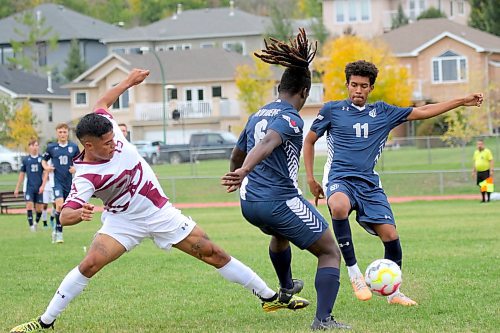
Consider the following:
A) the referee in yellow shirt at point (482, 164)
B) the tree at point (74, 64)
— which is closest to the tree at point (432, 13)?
the tree at point (74, 64)

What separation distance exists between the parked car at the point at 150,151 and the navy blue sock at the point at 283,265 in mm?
41686

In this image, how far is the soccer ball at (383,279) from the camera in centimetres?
859

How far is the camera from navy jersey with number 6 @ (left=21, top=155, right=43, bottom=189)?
75.8ft

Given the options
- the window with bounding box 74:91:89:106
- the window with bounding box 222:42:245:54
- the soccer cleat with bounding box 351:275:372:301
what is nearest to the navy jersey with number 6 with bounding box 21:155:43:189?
the soccer cleat with bounding box 351:275:372:301

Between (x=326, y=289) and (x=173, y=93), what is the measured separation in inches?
2447

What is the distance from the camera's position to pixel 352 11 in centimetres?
8244

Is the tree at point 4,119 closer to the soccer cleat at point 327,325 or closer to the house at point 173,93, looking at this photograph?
the house at point 173,93

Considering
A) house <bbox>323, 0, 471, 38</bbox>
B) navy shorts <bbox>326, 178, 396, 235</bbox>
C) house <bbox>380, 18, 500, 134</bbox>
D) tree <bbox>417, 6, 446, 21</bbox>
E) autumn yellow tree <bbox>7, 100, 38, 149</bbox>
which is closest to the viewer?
navy shorts <bbox>326, 178, 396, 235</bbox>

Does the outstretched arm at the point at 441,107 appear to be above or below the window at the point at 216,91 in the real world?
below

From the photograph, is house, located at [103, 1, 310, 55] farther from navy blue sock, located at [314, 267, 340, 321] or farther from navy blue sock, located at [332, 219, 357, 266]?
navy blue sock, located at [314, 267, 340, 321]

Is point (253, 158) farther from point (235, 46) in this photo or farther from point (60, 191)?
point (235, 46)

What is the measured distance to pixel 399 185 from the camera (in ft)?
A: 110

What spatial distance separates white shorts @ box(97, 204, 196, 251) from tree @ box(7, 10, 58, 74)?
8210cm

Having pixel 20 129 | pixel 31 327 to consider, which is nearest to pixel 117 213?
pixel 31 327
